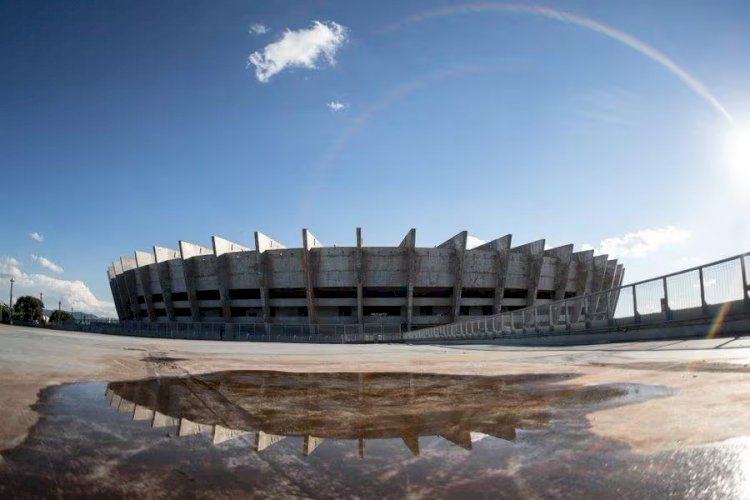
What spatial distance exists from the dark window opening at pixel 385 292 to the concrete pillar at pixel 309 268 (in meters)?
8.81

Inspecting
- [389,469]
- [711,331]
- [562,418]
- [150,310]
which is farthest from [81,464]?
[150,310]

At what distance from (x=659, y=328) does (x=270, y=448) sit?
12.4m

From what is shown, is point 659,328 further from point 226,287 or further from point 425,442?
point 226,287

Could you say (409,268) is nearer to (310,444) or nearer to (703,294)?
(703,294)

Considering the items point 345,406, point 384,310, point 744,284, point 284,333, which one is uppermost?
point 744,284

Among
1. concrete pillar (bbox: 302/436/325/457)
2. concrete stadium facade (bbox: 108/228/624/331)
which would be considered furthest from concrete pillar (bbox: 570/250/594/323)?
concrete pillar (bbox: 302/436/325/457)

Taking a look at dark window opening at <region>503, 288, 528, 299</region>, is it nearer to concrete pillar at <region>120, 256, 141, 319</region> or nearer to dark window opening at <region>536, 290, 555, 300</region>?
dark window opening at <region>536, 290, 555, 300</region>

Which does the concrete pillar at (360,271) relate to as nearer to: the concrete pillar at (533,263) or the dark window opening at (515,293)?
the concrete pillar at (533,263)

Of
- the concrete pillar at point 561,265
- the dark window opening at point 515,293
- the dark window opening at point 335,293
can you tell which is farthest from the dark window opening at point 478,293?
the dark window opening at point 335,293

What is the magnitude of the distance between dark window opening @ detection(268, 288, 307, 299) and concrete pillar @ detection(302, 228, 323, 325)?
16.1ft

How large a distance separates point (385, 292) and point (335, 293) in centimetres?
722

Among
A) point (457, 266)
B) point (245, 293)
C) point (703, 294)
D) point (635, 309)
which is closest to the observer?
point (703, 294)

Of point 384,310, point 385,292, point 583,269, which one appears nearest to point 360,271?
point 385,292

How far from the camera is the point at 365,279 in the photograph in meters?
52.5
